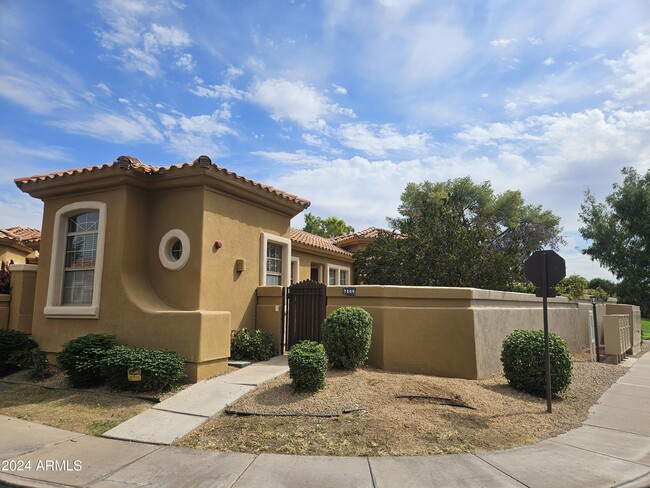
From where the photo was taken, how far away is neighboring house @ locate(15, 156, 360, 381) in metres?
8.97

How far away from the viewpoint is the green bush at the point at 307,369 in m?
6.92

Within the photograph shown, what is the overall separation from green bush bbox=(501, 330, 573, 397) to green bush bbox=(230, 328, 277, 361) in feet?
17.1

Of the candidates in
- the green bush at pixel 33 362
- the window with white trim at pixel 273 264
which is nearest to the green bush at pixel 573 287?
the window with white trim at pixel 273 264

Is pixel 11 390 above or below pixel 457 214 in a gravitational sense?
below

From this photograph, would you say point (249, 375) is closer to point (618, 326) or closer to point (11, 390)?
point (11, 390)

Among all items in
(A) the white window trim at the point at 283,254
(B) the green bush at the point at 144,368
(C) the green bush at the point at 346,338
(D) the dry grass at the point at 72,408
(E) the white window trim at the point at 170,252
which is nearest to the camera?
(D) the dry grass at the point at 72,408

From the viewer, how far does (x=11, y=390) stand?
832cm

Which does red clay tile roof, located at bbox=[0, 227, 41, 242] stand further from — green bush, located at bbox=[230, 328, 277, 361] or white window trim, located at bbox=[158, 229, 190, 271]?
green bush, located at bbox=[230, 328, 277, 361]

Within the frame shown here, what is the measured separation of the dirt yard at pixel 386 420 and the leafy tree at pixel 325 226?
35676 mm

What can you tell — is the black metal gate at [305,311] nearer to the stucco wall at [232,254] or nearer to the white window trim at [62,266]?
the stucco wall at [232,254]

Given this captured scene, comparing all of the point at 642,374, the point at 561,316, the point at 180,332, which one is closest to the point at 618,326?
the point at 561,316

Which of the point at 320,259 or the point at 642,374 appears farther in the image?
the point at 320,259

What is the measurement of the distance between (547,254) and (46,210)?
37.3 feet

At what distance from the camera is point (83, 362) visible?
7910mm
